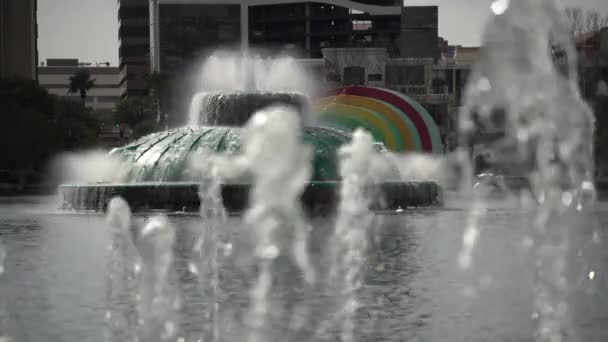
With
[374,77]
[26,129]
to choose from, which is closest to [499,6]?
[26,129]

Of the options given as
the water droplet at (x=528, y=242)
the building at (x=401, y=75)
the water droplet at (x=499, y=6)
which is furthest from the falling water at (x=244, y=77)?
the building at (x=401, y=75)

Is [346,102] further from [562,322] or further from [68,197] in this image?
[562,322]

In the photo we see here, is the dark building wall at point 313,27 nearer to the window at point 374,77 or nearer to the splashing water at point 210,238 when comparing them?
the window at point 374,77

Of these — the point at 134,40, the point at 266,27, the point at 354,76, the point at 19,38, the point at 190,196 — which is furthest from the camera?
the point at 134,40

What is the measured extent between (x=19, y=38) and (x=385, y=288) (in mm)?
121877

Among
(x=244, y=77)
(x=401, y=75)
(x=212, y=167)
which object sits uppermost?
(x=401, y=75)

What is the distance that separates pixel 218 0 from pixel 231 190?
11511 cm

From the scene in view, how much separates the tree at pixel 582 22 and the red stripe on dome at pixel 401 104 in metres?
8.91

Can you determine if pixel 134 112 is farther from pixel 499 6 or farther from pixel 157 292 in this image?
pixel 499 6

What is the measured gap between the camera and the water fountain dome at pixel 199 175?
31188 millimetres

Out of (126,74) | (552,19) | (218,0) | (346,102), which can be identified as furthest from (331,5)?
(552,19)

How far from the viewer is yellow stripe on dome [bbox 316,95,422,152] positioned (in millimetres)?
65438

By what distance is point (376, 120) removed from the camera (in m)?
65.8

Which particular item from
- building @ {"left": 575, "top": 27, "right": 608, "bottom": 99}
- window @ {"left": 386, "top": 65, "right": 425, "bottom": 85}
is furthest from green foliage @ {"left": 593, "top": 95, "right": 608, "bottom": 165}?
window @ {"left": 386, "top": 65, "right": 425, "bottom": 85}
